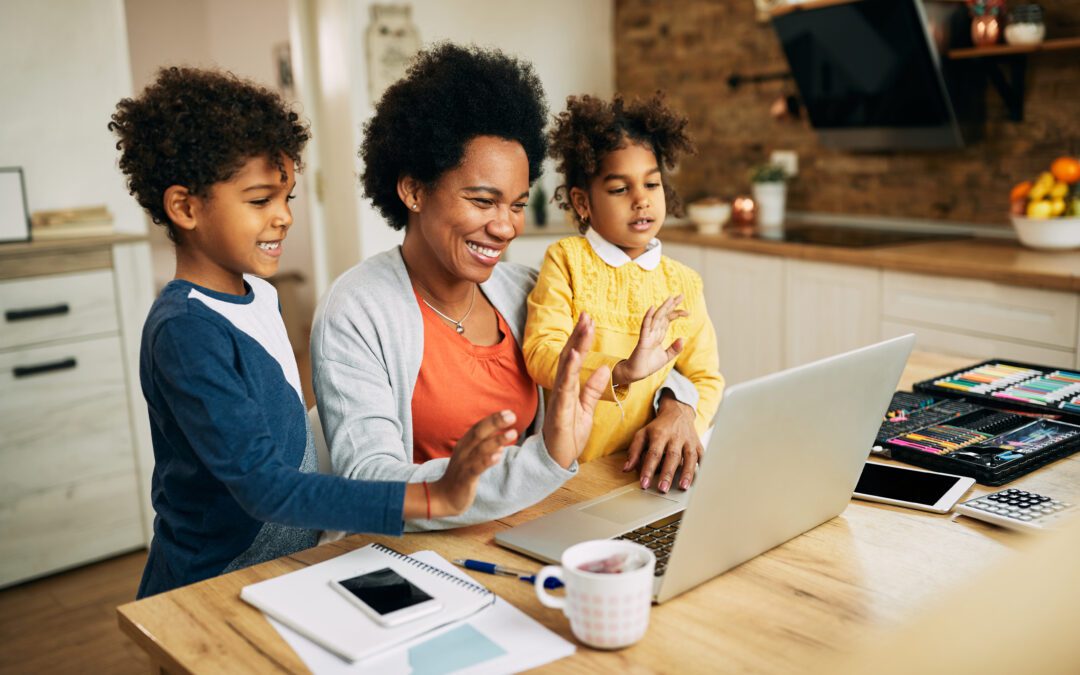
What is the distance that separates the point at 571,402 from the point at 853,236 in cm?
283

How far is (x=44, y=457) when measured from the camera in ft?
9.01

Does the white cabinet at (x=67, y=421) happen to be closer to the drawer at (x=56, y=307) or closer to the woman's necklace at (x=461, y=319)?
the drawer at (x=56, y=307)

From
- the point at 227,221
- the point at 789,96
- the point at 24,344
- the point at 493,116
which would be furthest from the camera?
the point at 789,96

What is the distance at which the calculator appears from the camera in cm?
116

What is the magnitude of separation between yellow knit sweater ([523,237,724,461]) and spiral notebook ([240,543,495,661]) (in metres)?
0.58

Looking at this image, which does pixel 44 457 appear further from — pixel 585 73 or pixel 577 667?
pixel 585 73

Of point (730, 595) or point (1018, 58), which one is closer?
point (730, 595)

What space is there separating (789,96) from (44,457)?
10.8ft

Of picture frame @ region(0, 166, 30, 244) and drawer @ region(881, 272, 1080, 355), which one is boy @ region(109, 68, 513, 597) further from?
drawer @ region(881, 272, 1080, 355)

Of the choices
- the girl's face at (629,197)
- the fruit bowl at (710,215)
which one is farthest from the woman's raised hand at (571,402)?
the fruit bowl at (710,215)

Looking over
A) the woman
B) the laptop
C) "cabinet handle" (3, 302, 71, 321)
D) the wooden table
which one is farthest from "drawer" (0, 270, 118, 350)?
the laptop

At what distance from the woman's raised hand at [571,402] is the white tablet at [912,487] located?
0.42 metres

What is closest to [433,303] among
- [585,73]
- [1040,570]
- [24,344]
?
[1040,570]

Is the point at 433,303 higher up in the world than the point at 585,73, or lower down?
lower down
